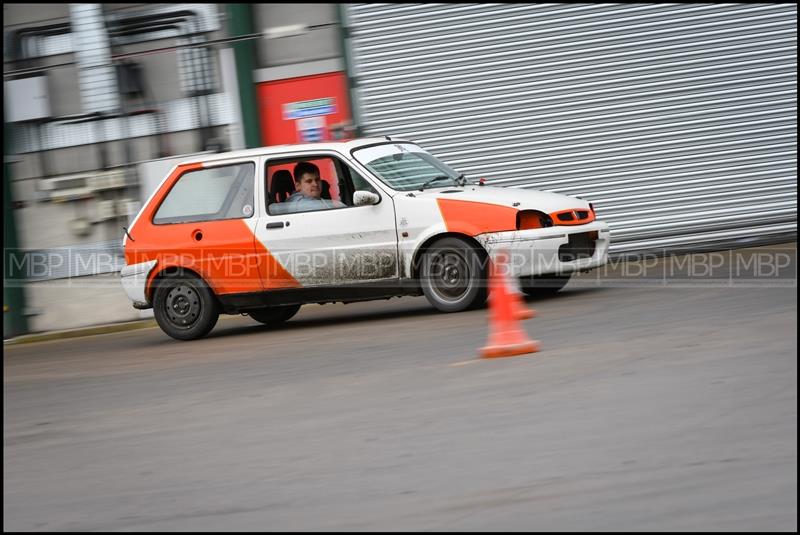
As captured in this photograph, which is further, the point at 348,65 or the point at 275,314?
the point at 348,65

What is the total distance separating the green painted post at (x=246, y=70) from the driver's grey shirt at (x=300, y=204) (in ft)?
16.5

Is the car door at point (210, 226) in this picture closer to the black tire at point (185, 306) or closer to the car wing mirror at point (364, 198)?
the black tire at point (185, 306)

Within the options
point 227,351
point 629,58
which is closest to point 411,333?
point 227,351

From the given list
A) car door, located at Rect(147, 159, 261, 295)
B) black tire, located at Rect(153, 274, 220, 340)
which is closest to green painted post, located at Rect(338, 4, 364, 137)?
car door, located at Rect(147, 159, 261, 295)

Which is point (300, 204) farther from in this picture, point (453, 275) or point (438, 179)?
point (453, 275)

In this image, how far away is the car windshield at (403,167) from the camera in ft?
34.2

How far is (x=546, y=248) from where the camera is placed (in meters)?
9.83

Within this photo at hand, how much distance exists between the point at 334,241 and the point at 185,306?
5.72 feet

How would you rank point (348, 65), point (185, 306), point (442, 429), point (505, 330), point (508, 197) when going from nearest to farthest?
1. point (442, 429)
2. point (505, 330)
3. point (508, 197)
4. point (185, 306)
5. point (348, 65)

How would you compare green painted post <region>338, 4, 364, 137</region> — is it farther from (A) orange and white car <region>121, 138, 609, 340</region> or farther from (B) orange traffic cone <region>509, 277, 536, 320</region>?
(B) orange traffic cone <region>509, 277, 536, 320</region>

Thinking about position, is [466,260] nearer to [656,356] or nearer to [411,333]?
[411,333]

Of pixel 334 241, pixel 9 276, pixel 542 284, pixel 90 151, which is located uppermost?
pixel 90 151

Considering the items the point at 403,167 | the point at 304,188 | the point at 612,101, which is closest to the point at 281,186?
the point at 304,188

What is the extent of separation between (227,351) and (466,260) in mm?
2297
